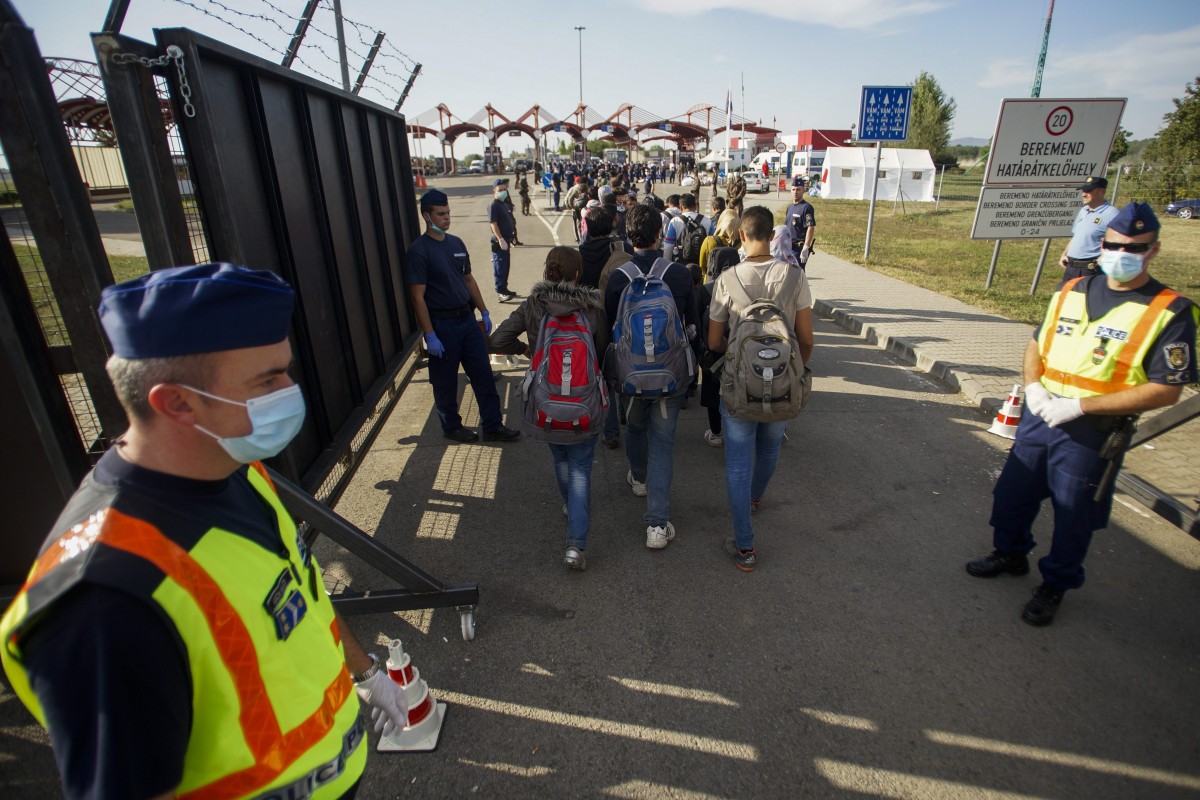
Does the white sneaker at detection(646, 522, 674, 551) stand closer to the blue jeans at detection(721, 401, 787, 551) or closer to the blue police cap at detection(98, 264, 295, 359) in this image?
the blue jeans at detection(721, 401, 787, 551)

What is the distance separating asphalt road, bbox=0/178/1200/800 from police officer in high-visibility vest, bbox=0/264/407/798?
4.93 feet

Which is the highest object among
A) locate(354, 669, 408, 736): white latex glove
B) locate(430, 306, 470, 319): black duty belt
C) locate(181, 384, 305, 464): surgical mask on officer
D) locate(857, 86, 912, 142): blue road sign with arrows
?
locate(857, 86, 912, 142): blue road sign with arrows

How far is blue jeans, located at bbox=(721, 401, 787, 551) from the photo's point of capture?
356 centimetres

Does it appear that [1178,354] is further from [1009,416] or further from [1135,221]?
[1009,416]

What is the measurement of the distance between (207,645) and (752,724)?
235 cm

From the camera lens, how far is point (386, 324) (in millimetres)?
5500

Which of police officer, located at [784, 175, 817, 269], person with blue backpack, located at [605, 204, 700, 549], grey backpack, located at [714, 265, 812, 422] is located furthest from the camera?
police officer, located at [784, 175, 817, 269]

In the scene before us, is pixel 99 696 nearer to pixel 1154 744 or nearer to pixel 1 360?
pixel 1 360

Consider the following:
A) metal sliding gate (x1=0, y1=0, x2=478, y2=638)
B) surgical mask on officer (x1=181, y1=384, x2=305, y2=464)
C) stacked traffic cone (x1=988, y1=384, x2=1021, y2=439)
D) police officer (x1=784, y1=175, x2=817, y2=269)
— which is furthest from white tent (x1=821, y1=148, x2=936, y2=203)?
surgical mask on officer (x1=181, y1=384, x2=305, y2=464)

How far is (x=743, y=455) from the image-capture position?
3598 millimetres

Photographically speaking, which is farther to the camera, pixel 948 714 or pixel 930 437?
pixel 930 437

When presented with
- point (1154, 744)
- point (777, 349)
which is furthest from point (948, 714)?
point (777, 349)

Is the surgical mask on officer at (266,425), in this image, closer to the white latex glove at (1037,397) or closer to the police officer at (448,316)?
the white latex glove at (1037,397)

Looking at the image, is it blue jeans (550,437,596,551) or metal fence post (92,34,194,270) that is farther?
blue jeans (550,437,596,551)
